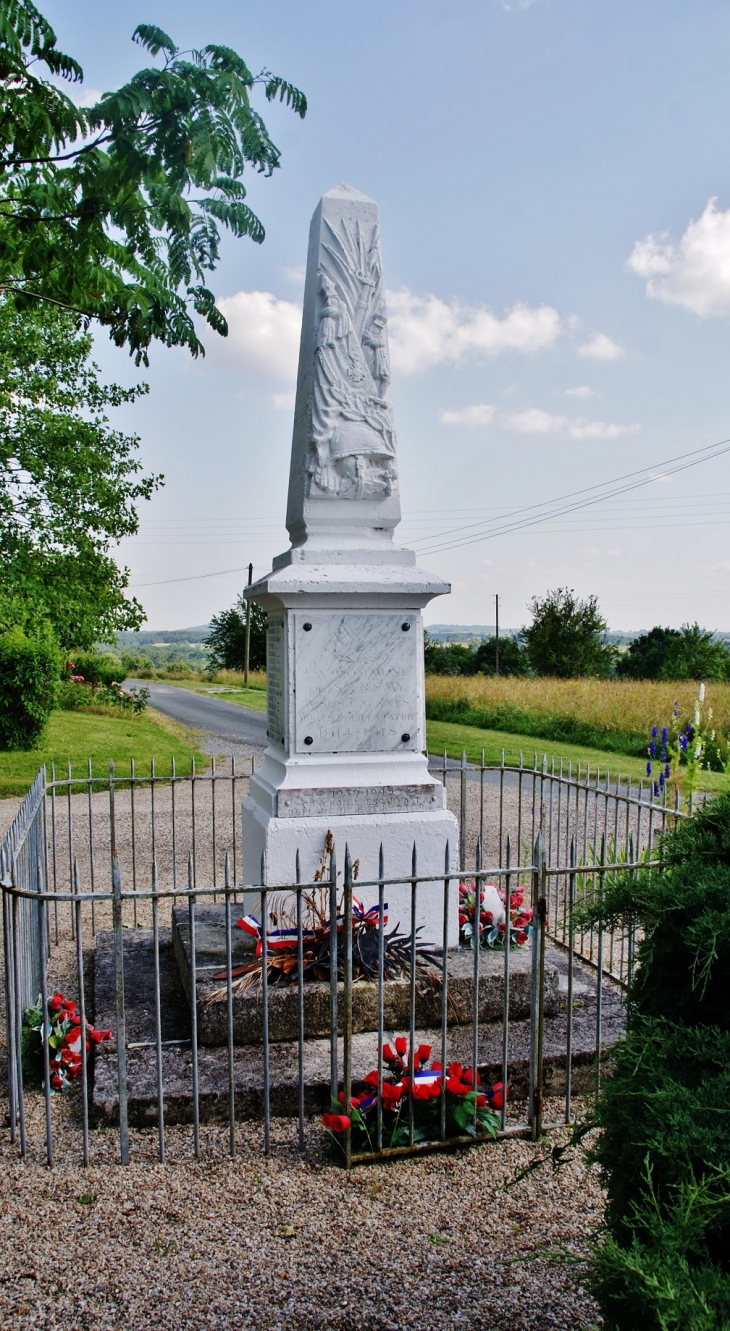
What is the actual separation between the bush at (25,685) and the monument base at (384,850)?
34.7 ft

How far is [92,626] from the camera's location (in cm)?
1809

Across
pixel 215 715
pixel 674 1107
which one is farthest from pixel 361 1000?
pixel 215 715

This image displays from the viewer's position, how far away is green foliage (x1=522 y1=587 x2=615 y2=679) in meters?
33.4

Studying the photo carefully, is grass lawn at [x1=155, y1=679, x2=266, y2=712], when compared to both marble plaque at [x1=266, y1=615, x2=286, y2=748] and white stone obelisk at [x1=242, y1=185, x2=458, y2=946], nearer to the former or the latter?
marble plaque at [x1=266, y1=615, x2=286, y2=748]

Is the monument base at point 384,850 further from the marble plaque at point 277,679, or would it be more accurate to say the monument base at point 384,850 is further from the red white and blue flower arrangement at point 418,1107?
→ the red white and blue flower arrangement at point 418,1107

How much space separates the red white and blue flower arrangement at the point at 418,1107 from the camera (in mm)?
3691

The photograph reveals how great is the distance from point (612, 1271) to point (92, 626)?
17.6 meters

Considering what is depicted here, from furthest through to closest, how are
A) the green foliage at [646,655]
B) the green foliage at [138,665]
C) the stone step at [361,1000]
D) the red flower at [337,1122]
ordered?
the green foliage at [138,665], the green foliage at [646,655], the stone step at [361,1000], the red flower at [337,1122]

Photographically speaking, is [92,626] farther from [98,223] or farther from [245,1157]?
[245,1157]

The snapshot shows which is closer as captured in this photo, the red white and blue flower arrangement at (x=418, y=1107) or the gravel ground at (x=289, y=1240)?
the gravel ground at (x=289, y=1240)

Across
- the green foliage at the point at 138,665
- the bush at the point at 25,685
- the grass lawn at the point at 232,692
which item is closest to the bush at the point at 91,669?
the grass lawn at the point at 232,692

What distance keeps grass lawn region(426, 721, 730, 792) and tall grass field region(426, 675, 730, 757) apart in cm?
42

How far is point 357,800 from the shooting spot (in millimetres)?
4957

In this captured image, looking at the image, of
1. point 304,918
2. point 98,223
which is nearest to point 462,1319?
point 304,918
